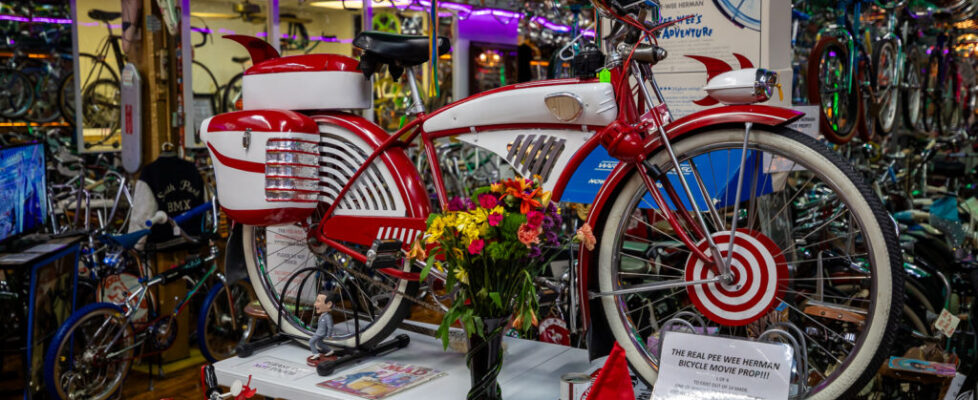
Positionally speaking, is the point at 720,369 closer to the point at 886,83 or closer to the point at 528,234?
the point at 528,234

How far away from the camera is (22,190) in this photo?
372cm

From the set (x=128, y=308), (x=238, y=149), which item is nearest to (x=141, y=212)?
(x=128, y=308)

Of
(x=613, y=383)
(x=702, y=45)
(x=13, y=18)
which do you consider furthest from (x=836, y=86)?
(x=13, y=18)

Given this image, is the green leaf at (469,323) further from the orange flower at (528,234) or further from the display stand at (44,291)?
the display stand at (44,291)

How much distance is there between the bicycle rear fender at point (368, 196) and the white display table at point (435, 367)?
400mm

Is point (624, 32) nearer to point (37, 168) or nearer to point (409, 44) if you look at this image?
point (409, 44)

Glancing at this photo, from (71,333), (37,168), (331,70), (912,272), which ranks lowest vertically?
(71,333)

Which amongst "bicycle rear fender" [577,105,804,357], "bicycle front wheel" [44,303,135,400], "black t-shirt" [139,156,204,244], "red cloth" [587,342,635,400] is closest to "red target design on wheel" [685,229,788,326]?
"bicycle rear fender" [577,105,804,357]

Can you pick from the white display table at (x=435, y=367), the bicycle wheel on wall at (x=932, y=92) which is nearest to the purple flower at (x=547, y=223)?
the white display table at (x=435, y=367)

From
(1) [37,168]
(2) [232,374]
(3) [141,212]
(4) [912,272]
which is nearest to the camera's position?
(2) [232,374]

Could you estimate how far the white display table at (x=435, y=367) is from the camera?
7.55 ft

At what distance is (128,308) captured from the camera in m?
4.28

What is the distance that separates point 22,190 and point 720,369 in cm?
327

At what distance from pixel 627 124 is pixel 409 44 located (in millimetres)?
839
